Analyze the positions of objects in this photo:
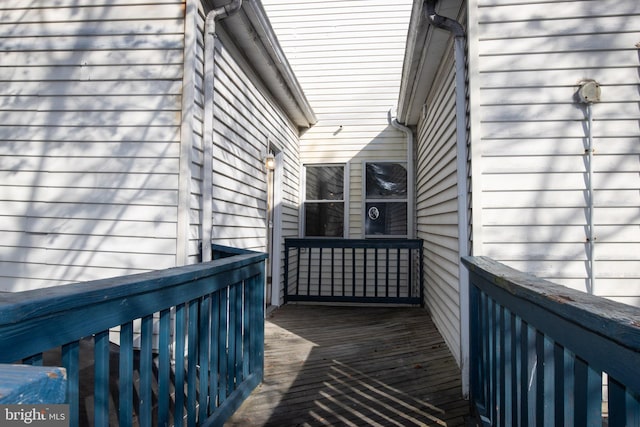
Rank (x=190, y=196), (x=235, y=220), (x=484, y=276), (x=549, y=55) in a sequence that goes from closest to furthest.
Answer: (x=484, y=276) → (x=549, y=55) → (x=190, y=196) → (x=235, y=220)

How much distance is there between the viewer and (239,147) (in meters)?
3.77

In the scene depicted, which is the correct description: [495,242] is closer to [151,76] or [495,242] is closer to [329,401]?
[329,401]

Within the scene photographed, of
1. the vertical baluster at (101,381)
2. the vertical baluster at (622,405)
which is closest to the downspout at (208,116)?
the vertical baluster at (101,381)

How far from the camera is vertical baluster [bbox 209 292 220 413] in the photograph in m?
1.97

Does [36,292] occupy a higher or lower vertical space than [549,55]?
lower

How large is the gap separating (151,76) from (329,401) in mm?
2628

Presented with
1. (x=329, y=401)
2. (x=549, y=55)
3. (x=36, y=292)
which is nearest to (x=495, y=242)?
(x=549, y=55)

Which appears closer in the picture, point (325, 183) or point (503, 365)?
point (503, 365)

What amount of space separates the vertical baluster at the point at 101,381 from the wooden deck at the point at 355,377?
118cm

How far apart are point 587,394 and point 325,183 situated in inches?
228

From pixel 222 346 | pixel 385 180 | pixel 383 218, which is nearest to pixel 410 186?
pixel 385 180

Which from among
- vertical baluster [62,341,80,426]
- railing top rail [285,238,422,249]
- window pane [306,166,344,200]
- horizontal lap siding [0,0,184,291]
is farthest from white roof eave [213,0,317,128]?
vertical baluster [62,341,80,426]

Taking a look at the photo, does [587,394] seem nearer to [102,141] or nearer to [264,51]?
[102,141]

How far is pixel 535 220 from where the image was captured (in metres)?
2.62
